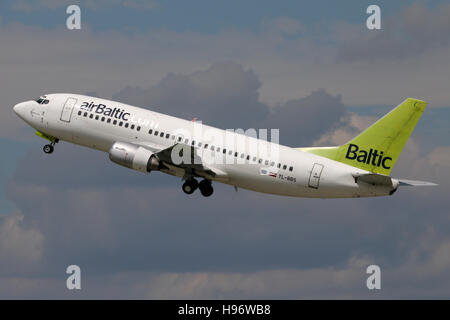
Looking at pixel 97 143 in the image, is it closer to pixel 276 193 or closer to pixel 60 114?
pixel 60 114

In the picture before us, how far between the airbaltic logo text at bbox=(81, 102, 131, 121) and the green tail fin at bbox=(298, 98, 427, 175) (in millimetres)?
17756

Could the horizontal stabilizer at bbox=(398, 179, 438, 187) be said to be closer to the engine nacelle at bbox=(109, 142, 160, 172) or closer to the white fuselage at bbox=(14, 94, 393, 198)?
the white fuselage at bbox=(14, 94, 393, 198)

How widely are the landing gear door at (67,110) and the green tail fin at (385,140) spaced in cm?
2263

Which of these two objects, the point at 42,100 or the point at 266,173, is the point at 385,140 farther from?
the point at 42,100

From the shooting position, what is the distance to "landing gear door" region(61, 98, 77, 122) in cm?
7462

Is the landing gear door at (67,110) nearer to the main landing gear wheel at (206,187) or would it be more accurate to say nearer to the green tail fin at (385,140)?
the main landing gear wheel at (206,187)

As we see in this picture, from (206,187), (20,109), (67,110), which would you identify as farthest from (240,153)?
(20,109)

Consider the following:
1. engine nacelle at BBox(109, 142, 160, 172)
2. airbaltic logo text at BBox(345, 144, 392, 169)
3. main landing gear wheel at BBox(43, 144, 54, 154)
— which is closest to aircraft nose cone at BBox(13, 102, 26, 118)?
main landing gear wheel at BBox(43, 144, 54, 154)

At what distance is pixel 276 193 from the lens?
70.6 meters

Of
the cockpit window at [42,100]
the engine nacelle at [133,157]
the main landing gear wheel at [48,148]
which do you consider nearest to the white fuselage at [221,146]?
the engine nacelle at [133,157]

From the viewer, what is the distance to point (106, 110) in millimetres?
73250

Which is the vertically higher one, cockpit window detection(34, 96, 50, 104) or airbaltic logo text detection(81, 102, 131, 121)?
cockpit window detection(34, 96, 50, 104)

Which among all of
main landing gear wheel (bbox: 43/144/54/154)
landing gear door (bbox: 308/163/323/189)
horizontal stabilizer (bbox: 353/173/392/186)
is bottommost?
horizontal stabilizer (bbox: 353/173/392/186)

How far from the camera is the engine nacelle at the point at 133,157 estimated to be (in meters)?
69.8
